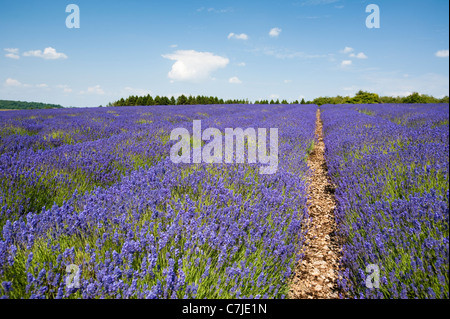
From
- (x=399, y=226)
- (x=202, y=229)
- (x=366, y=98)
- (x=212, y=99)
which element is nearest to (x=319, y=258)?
(x=399, y=226)

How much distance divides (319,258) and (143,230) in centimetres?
171

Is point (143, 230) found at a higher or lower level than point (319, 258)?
higher

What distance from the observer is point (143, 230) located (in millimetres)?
1472

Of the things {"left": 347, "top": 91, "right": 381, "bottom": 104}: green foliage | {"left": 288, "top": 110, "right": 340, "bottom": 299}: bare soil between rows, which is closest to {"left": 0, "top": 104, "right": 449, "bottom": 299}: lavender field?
{"left": 288, "top": 110, "right": 340, "bottom": 299}: bare soil between rows

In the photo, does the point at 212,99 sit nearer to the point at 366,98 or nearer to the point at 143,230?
the point at 366,98

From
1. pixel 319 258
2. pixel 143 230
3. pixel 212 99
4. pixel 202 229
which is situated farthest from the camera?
pixel 212 99

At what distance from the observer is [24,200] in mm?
2275

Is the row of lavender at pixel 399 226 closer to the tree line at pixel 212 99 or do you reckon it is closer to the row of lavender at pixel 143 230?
the row of lavender at pixel 143 230

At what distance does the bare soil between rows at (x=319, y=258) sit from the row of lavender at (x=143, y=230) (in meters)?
0.28

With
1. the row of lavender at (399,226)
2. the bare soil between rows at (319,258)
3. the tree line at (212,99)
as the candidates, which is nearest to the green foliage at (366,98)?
the tree line at (212,99)

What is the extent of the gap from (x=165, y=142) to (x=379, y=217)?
146 inches
